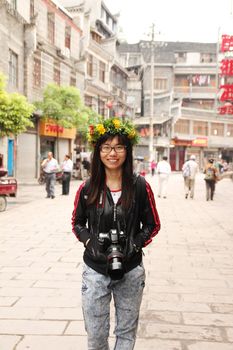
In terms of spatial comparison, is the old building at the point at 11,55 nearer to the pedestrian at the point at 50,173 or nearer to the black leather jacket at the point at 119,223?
the pedestrian at the point at 50,173

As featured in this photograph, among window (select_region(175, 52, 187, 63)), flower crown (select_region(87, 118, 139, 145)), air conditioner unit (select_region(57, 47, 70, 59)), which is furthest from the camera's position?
window (select_region(175, 52, 187, 63))

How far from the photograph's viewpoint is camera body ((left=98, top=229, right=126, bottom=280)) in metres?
2.62

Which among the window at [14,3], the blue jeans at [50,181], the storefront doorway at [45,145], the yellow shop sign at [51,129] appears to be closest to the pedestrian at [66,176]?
the blue jeans at [50,181]

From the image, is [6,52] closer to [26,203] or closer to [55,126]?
[55,126]

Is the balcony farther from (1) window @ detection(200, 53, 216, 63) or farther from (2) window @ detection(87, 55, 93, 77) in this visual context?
(2) window @ detection(87, 55, 93, 77)

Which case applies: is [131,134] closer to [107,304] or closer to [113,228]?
[113,228]

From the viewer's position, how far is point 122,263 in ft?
8.76

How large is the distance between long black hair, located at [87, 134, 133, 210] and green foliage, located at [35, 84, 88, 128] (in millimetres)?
22413

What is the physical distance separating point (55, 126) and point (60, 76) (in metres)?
3.56

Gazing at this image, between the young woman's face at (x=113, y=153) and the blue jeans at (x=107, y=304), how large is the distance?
622 mm

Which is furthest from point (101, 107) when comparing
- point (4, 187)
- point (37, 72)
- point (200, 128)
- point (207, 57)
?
point (4, 187)

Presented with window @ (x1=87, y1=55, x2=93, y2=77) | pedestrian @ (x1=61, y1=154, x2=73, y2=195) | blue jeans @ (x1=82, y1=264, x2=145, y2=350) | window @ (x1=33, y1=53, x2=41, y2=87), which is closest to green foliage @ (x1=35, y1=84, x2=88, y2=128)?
window @ (x1=33, y1=53, x2=41, y2=87)

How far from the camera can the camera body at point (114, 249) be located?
262cm

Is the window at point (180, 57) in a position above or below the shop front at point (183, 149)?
above
